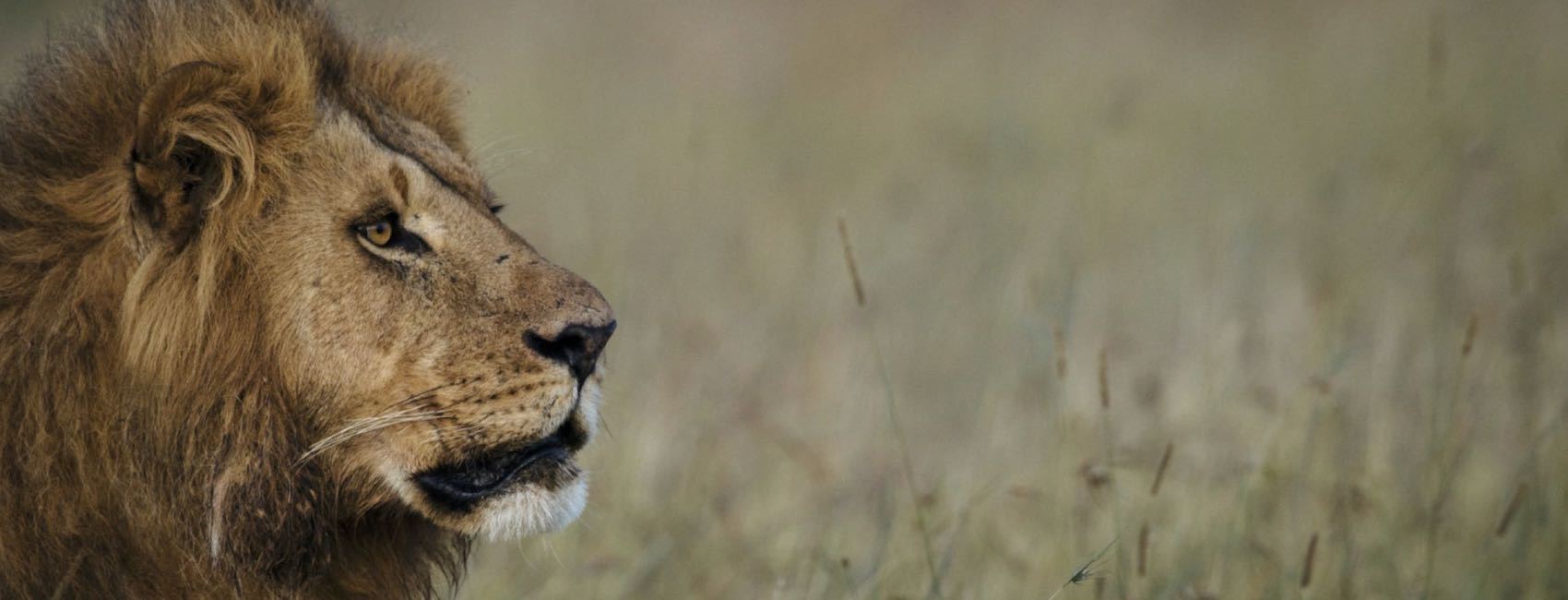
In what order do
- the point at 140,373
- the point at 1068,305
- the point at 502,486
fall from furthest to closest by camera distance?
1. the point at 1068,305
2. the point at 502,486
3. the point at 140,373

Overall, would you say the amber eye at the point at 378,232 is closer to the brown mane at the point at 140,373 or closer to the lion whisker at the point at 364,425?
the brown mane at the point at 140,373

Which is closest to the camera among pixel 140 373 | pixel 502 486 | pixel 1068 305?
pixel 140 373

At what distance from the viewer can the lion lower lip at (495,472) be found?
113 inches

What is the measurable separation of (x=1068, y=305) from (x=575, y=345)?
1868 millimetres

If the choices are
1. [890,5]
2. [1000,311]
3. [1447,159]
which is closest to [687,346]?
[1000,311]

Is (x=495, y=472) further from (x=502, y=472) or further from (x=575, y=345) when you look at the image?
(x=575, y=345)

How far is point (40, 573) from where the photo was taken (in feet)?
8.68

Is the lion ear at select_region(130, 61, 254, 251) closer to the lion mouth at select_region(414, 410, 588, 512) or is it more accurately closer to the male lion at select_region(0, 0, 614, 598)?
the male lion at select_region(0, 0, 614, 598)

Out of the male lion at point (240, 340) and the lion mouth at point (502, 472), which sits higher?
the male lion at point (240, 340)

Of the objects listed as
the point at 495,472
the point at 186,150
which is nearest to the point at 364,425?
the point at 495,472

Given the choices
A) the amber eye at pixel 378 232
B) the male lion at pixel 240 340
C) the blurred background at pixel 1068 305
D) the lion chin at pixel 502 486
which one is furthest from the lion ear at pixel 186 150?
the blurred background at pixel 1068 305

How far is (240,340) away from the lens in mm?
2803

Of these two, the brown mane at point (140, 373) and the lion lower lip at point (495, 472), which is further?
the lion lower lip at point (495, 472)

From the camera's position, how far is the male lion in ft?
8.91
